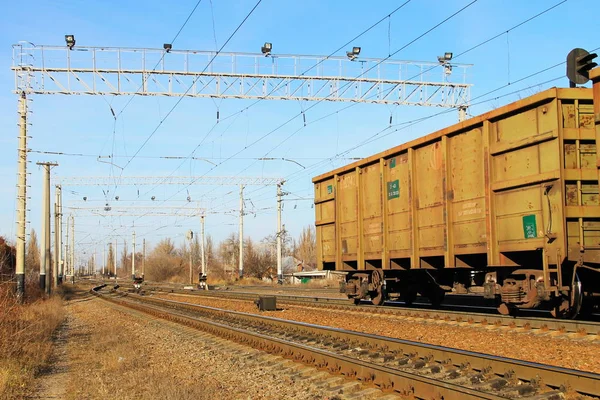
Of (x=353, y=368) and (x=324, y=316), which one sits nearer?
(x=353, y=368)

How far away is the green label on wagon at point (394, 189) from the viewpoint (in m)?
16.9

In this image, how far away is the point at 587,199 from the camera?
11.6m

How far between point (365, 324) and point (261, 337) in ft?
11.6

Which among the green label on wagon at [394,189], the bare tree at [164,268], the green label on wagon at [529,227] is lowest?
the bare tree at [164,268]

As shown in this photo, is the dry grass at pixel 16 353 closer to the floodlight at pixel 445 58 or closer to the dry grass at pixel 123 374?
the dry grass at pixel 123 374

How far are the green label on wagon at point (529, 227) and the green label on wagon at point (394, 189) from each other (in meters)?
4.99

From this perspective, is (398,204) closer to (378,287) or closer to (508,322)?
(378,287)

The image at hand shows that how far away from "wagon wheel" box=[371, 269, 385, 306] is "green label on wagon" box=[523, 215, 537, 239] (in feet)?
21.8

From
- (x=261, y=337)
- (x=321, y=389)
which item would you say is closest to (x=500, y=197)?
(x=261, y=337)

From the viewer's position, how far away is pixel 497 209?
13031 millimetres

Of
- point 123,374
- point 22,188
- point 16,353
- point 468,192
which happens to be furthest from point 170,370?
point 22,188

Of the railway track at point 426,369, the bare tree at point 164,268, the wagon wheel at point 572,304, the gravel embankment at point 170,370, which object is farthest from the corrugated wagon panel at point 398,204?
the bare tree at point 164,268

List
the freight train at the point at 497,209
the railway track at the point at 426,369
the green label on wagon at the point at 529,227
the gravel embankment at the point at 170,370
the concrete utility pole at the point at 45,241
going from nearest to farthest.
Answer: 1. the railway track at the point at 426,369
2. the gravel embankment at the point at 170,370
3. the freight train at the point at 497,209
4. the green label on wagon at the point at 529,227
5. the concrete utility pole at the point at 45,241

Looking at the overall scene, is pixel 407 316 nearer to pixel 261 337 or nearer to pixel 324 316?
pixel 324 316
